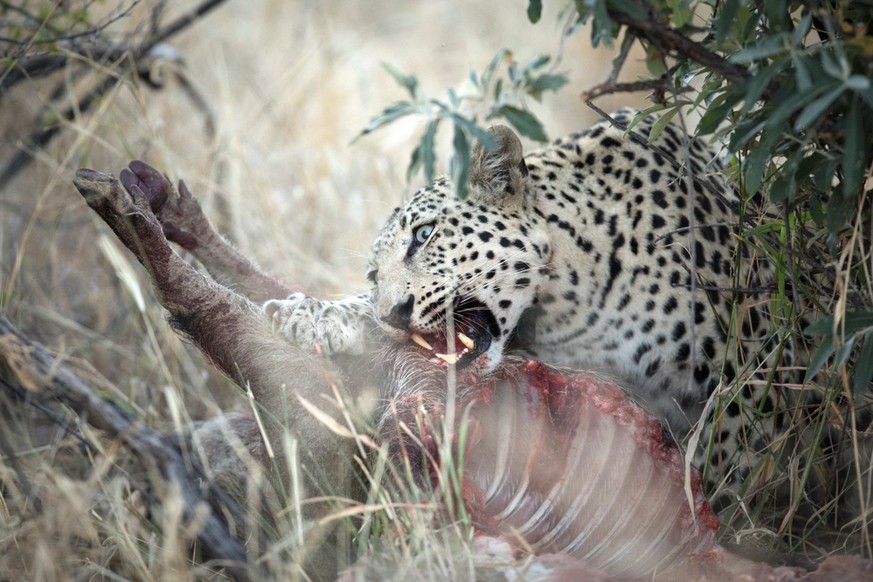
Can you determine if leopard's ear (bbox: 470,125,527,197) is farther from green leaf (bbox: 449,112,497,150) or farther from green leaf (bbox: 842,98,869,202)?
green leaf (bbox: 842,98,869,202)

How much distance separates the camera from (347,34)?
923 centimetres

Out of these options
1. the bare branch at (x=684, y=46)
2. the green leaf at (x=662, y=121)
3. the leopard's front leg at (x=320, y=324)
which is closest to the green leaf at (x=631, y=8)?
the bare branch at (x=684, y=46)

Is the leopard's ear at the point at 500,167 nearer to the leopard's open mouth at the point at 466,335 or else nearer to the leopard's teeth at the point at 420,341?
the leopard's open mouth at the point at 466,335

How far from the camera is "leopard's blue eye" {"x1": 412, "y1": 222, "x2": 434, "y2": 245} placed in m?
3.81

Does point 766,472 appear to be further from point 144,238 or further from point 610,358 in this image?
point 144,238

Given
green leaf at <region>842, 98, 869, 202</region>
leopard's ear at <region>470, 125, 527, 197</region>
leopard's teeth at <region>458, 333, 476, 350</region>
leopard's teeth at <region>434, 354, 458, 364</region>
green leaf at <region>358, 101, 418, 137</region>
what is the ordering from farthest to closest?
1. leopard's ear at <region>470, 125, 527, 197</region>
2. leopard's teeth at <region>458, 333, 476, 350</region>
3. leopard's teeth at <region>434, 354, 458, 364</region>
4. green leaf at <region>358, 101, 418, 137</region>
5. green leaf at <region>842, 98, 869, 202</region>

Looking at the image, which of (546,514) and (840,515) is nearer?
(546,514)

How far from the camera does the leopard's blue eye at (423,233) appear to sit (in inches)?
150

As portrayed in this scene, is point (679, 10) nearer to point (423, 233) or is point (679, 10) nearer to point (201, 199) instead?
point (423, 233)

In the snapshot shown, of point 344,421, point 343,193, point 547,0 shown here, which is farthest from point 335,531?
point 547,0

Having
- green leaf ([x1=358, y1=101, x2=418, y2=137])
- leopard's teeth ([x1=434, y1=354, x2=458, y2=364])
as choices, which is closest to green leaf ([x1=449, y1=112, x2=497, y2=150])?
green leaf ([x1=358, y1=101, x2=418, y2=137])

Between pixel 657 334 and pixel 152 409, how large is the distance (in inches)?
90.5

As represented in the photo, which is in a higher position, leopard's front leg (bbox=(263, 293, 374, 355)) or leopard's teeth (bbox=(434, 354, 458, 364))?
leopard's front leg (bbox=(263, 293, 374, 355))

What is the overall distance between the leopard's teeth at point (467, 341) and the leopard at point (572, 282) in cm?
2
